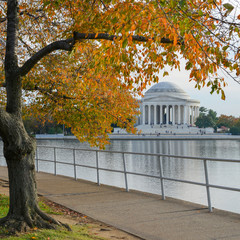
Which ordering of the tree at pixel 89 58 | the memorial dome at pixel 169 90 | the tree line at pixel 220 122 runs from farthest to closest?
the memorial dome at pixel 169 90
the tree line at pixel 220 122
the tree at pixel 89 58

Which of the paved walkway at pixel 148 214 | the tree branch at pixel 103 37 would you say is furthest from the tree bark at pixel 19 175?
the tree branch at pixel 103 37

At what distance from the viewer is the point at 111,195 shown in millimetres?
10969

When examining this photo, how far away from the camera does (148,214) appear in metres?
8.55

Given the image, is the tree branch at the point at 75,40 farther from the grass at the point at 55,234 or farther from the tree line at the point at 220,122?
the tree line at the point at 220,122

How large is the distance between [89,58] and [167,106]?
146 m

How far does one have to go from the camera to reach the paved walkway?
709 centimetres

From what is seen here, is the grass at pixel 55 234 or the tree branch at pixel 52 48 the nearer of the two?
the grass at pixel 55 234

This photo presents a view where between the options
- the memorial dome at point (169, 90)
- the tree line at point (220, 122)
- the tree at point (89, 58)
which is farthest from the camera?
the memorial dome at point (169, 90)

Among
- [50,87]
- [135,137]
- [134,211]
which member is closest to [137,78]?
[134,211]

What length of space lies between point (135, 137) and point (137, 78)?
8780cm

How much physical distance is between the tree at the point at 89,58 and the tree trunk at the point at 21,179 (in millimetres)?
17

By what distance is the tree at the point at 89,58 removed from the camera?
5773 millimetres

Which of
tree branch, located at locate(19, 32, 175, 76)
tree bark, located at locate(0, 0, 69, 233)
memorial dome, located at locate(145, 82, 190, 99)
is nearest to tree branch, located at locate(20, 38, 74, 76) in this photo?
tree branch, located at locate(19, 32, 175, 76)

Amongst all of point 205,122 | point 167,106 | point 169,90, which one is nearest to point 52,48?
point 205,122
